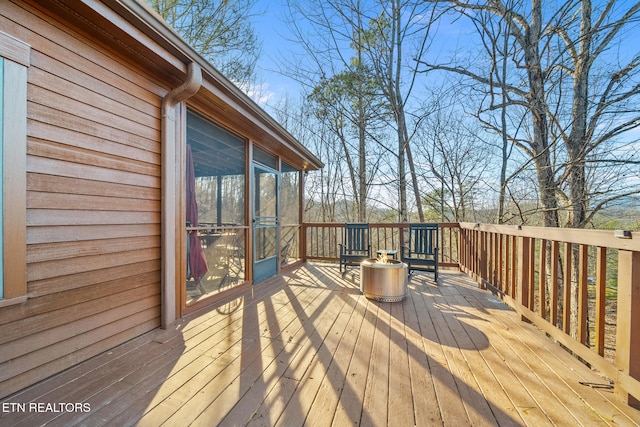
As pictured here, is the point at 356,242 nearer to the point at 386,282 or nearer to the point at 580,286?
the point at 386,282

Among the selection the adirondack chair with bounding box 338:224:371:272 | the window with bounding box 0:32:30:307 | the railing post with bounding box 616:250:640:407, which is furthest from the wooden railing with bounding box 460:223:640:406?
the window with bounding box 0:32:30:307

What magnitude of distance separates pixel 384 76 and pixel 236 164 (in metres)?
5.45

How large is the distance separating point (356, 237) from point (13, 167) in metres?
4.21

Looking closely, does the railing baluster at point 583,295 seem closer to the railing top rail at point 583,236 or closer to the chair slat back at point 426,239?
the railing top rail at point 583,236

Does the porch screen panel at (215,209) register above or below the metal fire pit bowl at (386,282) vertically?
above

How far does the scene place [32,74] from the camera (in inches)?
62.1

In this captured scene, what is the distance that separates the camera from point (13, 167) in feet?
4.87

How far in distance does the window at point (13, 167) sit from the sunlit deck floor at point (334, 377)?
671 millimetres

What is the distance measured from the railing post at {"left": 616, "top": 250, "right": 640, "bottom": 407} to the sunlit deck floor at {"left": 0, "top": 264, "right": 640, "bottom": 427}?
0.21 m

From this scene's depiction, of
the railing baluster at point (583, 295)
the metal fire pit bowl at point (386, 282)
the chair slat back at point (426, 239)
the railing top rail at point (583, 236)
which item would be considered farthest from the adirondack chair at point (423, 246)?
the railing baluster at point (583, 295)

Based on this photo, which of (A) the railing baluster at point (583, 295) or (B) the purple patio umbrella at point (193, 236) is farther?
(B) the purple patio umbrella at point (193, 236)

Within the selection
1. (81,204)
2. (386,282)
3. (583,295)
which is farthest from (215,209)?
(583,295)

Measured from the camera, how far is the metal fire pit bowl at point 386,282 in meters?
3.21

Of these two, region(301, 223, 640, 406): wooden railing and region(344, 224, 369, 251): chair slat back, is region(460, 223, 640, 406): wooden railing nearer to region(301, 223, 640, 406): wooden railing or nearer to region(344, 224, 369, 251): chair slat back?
region(301, 223, 640, 406): wooden railing
